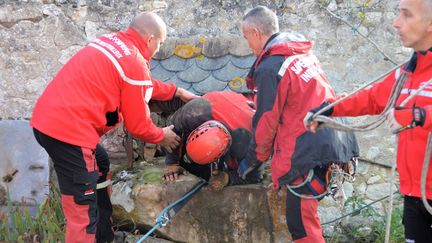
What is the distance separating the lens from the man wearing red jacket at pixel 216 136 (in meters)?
3.46

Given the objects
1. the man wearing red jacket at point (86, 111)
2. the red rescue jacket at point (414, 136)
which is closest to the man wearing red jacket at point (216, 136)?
the man wearing red jacket at point (86, 111)

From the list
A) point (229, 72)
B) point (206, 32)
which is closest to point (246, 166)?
point (229, 72)

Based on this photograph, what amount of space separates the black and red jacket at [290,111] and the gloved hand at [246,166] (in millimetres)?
107

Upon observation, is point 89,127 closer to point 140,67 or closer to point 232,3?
point 140,67

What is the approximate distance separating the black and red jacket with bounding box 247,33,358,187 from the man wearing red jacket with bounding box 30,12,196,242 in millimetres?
728

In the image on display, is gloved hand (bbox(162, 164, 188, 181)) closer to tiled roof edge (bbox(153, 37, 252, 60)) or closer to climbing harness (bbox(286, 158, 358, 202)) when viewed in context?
climbing harness (bbox(286, 158, 358, 202))

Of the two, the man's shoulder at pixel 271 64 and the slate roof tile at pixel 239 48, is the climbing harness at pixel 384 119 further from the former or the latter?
the slate roof tile at pixel 239 48

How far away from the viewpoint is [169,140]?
3637mm

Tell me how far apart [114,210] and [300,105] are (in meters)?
1.59

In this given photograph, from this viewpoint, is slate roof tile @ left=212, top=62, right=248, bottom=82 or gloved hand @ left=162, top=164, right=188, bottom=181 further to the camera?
slate roof tile @ left=212, top=62, right=248, bottom=82

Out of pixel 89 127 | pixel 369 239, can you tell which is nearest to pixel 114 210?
pixel 89 127

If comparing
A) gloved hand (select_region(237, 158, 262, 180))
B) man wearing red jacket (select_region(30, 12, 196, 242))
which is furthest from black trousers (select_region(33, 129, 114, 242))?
gloved hand (select_region(237, 158, 262, 180))

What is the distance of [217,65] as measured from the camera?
14.7 ft

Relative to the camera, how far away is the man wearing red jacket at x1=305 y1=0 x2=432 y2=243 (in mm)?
2336
